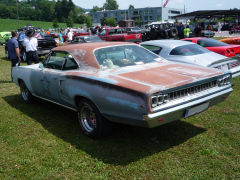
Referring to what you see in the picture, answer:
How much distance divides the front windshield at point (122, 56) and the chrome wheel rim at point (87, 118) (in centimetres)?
73

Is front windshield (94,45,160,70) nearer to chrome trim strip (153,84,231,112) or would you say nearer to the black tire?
the black tire

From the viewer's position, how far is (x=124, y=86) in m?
3.33

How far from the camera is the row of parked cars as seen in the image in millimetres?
3260

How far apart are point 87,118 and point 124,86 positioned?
121cm

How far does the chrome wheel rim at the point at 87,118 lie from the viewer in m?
4.12

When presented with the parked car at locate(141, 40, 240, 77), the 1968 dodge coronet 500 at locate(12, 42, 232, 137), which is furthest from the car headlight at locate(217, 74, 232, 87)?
the parked car at locate(141, 40, 240, 77)

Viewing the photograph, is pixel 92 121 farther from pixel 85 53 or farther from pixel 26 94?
pixel 26 94

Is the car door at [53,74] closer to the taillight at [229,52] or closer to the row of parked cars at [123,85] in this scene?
the row of parked cars at [123,85]

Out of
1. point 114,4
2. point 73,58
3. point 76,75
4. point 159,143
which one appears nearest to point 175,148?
point 159,143

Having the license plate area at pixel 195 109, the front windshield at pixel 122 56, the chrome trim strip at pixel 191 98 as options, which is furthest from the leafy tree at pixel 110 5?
the license plate area at pixel 195 109

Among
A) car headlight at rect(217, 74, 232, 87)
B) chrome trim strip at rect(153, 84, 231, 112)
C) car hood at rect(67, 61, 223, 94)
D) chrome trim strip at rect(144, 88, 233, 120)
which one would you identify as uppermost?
car hood at rect(67, 61, 223, 94)

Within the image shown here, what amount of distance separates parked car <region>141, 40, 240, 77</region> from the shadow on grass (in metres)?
2.56

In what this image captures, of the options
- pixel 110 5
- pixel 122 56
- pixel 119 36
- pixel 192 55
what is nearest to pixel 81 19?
pixel 110 5

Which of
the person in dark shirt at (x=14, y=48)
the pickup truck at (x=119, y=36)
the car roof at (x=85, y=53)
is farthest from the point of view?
the pickup truck at (x=119, y=36)
